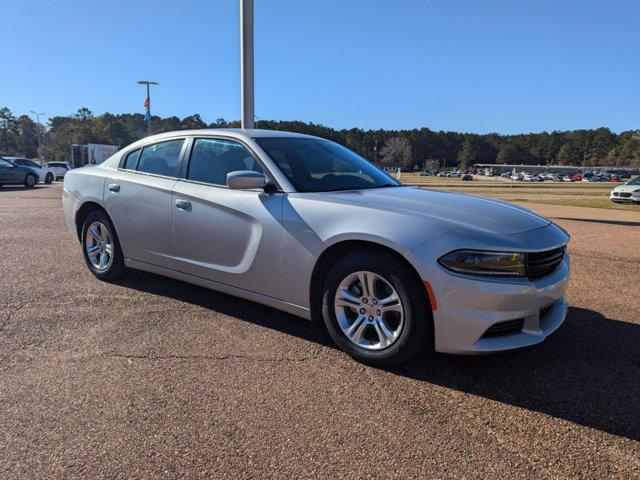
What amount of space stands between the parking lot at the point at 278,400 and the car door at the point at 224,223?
1.51 feet

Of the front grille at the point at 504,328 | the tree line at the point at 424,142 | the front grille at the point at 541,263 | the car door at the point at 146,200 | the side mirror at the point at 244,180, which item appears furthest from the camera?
the tree line at the point at 424,142

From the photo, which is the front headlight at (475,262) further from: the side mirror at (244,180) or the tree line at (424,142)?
the tree line at (424,142)

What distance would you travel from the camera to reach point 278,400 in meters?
2.73

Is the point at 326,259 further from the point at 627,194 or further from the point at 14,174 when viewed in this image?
the point at 14,174

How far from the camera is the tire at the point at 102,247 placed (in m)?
4.85

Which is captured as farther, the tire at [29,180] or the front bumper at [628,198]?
the tire at [29,180]

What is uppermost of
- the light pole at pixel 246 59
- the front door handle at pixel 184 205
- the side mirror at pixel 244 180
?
the light pole at pixel 246 59

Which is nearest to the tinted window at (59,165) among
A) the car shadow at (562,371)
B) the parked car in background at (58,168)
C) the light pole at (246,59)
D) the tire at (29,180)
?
the parked car in background at (58,168)

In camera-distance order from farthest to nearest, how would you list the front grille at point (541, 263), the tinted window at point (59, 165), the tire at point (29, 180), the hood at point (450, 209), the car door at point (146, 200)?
1. the tinted window at point (59, 165)
2. the tire at point (29, 180)
3. the car door at point (146, 200)
4. the hood at point (450, 209)
5. the front grille at point (541, 263)

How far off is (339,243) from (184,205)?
1.56 metres

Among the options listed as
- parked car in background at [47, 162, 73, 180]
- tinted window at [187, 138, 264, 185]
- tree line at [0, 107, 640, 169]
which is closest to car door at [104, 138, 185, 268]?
Result: tinted window at [187, 138, 264, 185]

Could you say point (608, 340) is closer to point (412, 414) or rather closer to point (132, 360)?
→ point (412, 414)

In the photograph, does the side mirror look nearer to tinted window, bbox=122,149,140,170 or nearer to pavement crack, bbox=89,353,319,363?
pavement crack, bbox=89,353,319,363

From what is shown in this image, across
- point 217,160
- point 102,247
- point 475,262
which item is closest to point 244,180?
point 217,160
